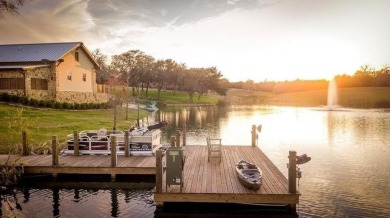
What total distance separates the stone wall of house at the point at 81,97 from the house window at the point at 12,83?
5545 millimetres

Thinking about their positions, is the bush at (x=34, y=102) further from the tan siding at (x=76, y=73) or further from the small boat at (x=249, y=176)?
the small boat at (x=249, y=176)

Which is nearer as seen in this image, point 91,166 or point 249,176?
point 249,176

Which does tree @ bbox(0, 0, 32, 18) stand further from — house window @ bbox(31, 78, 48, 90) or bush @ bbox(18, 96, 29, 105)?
house window @ bbox(31, 78, 48, 90)

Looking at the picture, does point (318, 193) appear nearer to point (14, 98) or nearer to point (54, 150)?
point (54, 150)

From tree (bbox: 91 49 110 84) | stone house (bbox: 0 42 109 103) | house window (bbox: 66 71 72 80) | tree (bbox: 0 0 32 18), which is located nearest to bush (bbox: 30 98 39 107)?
stone house (bbox: 0 42 109 103)

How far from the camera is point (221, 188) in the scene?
15.3 meters

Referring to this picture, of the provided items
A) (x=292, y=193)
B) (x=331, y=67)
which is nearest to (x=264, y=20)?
(x=292, y=193)

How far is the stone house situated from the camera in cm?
4475

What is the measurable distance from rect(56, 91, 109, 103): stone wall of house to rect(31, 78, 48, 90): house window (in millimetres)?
2259

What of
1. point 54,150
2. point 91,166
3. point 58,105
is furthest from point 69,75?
point 91,166

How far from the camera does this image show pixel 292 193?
47.1 ft

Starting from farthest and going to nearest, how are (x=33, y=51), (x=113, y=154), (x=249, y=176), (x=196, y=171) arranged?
(x=33, y=51), (x=113, y=154), (x=196, y=171), (x=249, y=176)

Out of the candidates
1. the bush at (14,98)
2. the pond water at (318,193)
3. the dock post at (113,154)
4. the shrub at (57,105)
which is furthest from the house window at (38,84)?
the dock post at (113,154)

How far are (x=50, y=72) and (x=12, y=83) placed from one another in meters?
5.82
